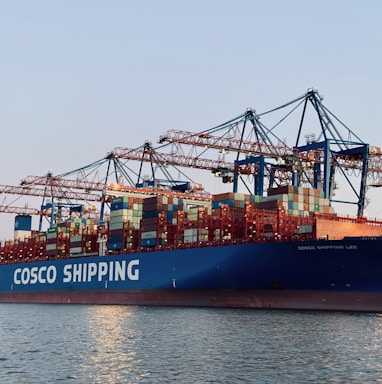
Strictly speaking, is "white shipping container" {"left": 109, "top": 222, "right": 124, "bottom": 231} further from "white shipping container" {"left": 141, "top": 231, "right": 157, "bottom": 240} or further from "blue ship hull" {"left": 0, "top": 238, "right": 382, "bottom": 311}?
"white shipping container" {"left": 141, "top": 231, "right": 157, "bottom": 240}

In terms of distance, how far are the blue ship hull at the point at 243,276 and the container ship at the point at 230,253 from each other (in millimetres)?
75

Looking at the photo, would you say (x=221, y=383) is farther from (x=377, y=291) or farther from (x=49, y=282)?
(x=49, y=282)

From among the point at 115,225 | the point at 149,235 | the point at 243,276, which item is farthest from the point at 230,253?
the point at 115,225

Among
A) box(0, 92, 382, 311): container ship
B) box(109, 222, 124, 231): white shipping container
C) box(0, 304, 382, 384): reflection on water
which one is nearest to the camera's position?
box(0, 304, 382, 384): reflection on water

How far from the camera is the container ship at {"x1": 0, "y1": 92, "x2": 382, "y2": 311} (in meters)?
45.4

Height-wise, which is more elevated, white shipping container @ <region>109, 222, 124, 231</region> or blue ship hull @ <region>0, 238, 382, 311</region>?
white shipping container @ <region>109, 222, 124, 231</region>

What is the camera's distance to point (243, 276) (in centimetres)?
4962

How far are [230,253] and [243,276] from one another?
→ 2.03 metres

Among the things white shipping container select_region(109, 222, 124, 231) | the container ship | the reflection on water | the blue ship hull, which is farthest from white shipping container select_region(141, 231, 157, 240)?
the reflection on water

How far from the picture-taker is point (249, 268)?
4916 centimetres

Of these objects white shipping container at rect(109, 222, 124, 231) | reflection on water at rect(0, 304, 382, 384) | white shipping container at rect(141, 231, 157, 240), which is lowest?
reflection on water at rect(0, 304, 382, 384)

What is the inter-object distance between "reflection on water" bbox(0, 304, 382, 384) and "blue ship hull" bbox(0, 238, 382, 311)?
448 centimetres

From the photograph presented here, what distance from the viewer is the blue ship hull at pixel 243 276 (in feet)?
146

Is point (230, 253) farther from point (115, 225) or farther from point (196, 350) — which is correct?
point (196, 350)
